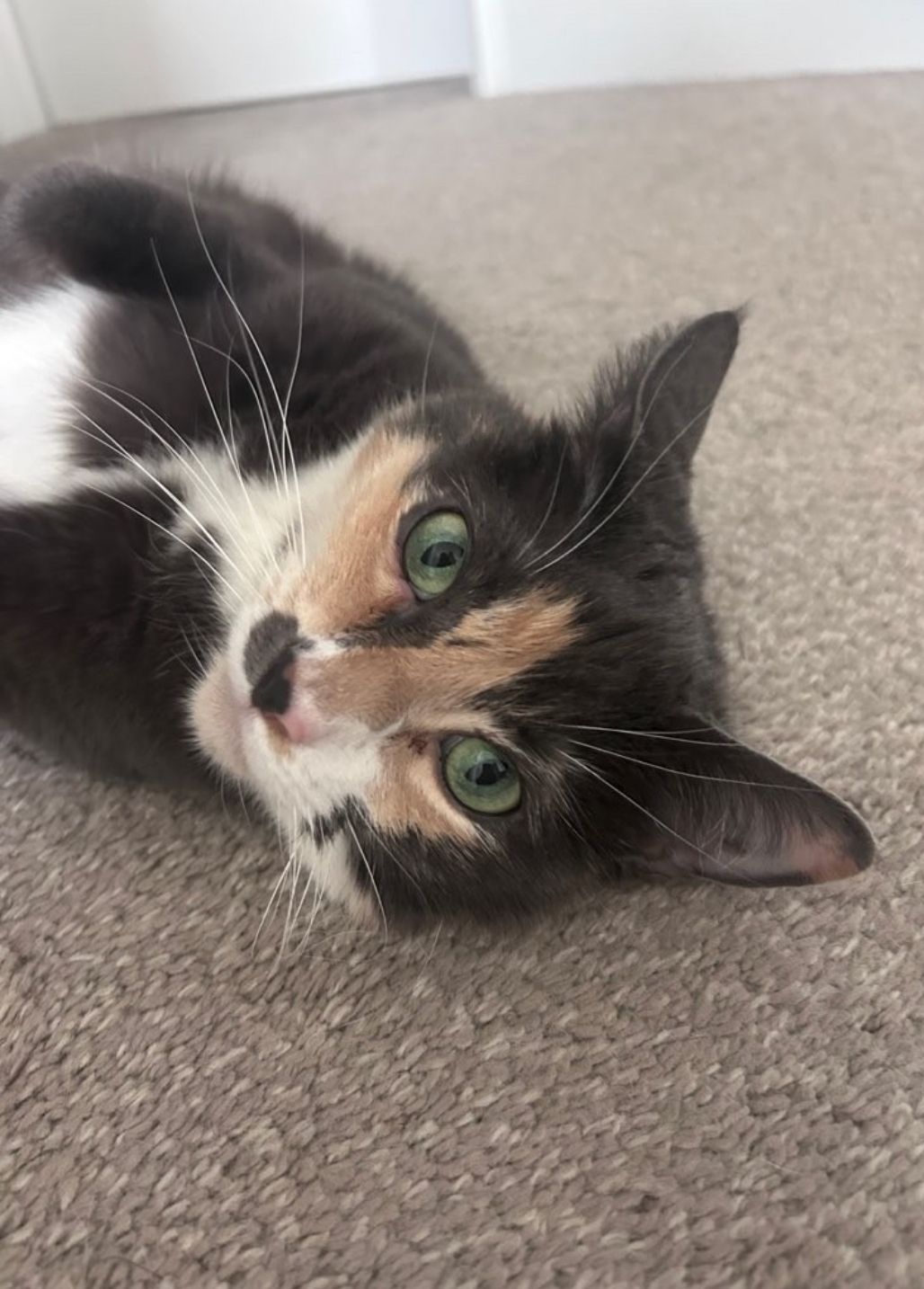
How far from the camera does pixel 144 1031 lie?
2.99 feet

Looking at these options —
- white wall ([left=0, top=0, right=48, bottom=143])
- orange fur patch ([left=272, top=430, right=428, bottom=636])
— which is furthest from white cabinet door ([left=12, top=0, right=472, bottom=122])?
orange fur patch ([left=272, top=430, right=428, bottom=636])

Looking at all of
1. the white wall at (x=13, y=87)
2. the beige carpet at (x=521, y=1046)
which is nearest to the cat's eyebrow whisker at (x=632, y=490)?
the beige carpet at (x=521, y=1046)

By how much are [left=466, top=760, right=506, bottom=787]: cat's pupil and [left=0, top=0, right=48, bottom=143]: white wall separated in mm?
2869

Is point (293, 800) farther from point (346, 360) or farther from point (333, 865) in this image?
point (346, 360)

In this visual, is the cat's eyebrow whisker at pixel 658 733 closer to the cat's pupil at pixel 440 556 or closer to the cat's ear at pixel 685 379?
the cat's pupil at pixel 440 556

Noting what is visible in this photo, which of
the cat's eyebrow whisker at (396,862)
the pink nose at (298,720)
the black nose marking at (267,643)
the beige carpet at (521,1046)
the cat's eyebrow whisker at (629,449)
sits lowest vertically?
the beige carpet at (521,1046)

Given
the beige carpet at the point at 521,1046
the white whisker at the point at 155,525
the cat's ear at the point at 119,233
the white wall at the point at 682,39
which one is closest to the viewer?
the beige carpet at the point at 521,1046

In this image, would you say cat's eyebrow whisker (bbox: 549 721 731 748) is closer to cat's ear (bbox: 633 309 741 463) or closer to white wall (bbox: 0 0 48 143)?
cat's ear (bbox: 633 309 741 463)

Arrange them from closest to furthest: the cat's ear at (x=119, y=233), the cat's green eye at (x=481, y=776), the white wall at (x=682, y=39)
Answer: the cat's green eye at (x=481, y=776)
the cat's ear at (x=119, y=233)
the white wall at (x=682, y=39)

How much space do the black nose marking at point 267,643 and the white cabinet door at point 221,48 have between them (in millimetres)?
2743

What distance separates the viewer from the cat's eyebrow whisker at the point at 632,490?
92 centimetres

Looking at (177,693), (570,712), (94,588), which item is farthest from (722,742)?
(94,588)

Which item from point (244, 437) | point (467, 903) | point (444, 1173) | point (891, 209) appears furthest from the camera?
point (891, 209)

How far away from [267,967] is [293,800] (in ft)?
0.60
